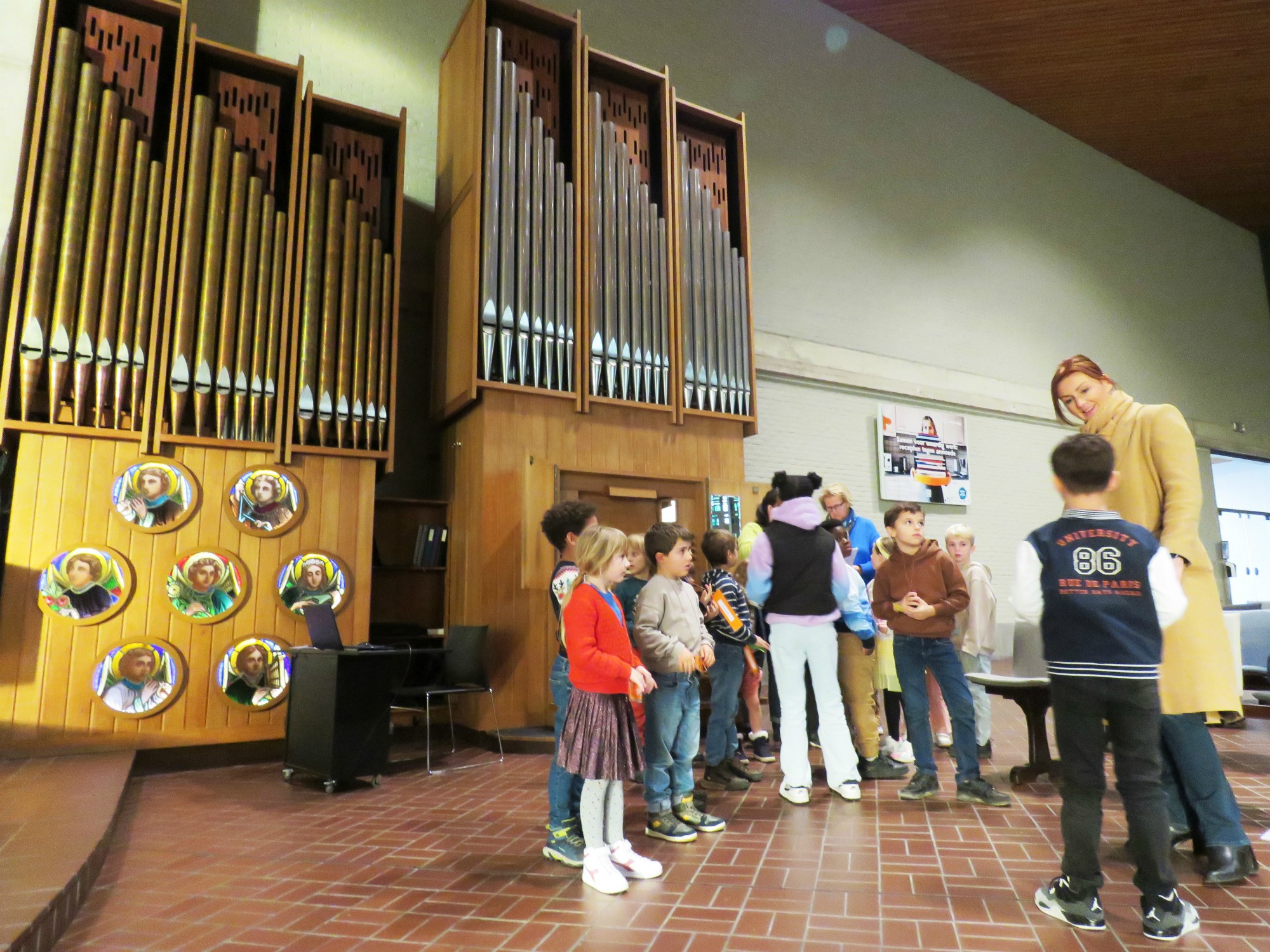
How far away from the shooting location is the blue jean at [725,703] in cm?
423

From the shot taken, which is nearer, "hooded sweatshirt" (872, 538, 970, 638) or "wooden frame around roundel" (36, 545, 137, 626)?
"hooded sweatshirt" (872, 538, 970, 638)

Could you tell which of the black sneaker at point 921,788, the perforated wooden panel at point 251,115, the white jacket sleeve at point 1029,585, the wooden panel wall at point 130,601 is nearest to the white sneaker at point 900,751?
the black sneaker at point 921,788

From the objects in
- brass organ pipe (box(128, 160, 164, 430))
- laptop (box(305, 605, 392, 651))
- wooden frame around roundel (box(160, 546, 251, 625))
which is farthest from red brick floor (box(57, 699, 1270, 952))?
brass organ pipe (box(128, 160, 164, 430))

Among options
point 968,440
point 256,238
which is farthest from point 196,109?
point 968,440

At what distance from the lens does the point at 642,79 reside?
7.08 metres

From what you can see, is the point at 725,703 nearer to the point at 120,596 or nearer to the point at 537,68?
the point at 120,596

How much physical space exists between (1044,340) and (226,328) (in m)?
10.2

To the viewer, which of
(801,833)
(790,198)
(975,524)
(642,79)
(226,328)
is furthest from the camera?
(975,524)

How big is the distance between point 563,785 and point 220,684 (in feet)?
9.74

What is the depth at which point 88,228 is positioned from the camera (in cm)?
489

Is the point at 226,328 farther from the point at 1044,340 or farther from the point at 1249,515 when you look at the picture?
the point at 1249,515

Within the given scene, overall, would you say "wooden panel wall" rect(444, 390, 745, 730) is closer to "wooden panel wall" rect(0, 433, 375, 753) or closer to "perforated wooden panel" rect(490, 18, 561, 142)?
"wooden panel wall" rect(0, 433, 375, 753)

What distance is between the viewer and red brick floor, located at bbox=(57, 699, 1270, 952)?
2.29 meters

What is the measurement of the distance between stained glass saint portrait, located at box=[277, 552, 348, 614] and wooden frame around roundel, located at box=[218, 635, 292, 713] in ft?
0.74
